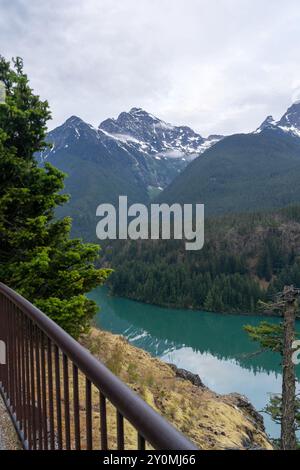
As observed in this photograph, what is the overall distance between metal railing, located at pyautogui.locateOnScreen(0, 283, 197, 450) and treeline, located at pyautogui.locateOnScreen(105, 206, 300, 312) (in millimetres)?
68345

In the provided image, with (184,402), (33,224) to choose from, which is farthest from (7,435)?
(184,402)

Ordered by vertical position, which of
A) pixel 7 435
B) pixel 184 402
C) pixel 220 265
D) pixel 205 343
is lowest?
pixel 205 343

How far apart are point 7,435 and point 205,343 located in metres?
52.0

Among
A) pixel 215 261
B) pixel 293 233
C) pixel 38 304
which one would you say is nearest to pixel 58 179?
pixel 38 304

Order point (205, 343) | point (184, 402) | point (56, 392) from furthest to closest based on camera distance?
point (205, 343) → point (184, 402) → point (56, 392)

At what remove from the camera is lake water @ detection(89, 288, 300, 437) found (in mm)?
36191

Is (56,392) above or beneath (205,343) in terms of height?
above

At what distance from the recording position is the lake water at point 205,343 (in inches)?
1425

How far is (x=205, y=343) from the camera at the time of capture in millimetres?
53312

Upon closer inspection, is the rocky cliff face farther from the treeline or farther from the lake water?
the treeline

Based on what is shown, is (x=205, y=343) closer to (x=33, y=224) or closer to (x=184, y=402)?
(x=184, y=402)

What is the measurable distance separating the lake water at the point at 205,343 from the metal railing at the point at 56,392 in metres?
17.4

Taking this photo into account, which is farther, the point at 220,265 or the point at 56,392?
the point at 220,265

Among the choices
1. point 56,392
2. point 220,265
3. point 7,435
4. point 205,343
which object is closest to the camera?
point 56,392
